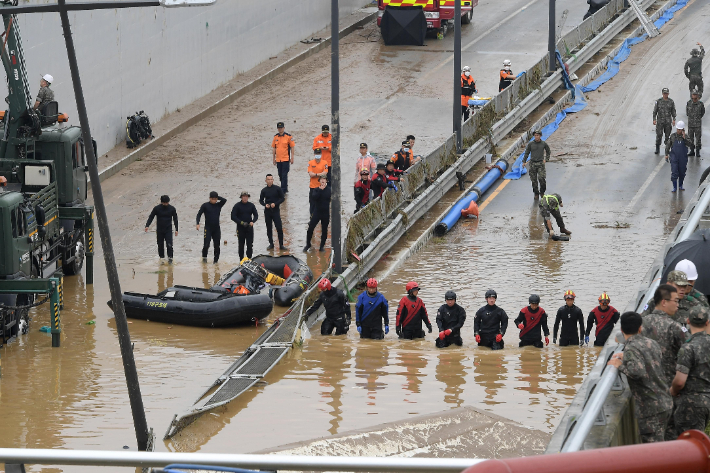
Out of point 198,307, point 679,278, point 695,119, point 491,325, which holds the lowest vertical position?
point 491,325

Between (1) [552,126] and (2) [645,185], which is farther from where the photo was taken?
(1) [552,126]

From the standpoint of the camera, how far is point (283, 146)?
1089 inches

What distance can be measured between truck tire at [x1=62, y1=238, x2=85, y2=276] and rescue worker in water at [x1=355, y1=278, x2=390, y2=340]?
730 centimetres

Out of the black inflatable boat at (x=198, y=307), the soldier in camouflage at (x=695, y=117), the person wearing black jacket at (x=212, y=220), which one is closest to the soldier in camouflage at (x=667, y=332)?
the black inflatable boat at (x=198, y=307)

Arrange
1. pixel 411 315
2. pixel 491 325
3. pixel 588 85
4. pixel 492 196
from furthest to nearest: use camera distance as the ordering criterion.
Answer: pixel 588 85, pixel 492 196, pixel 411 315, pixel 491 325

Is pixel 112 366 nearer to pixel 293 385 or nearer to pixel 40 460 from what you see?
pixel 293 385

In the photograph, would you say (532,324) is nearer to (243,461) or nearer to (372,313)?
(372,313)

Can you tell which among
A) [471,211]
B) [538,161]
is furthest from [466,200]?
[538,161]

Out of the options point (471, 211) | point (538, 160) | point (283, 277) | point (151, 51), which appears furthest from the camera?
point (151, 51)

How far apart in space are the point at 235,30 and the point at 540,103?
11.3m

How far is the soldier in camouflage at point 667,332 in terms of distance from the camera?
8.99 metres

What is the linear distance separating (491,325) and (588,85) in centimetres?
2073

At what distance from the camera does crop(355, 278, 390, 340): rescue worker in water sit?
18875 mm

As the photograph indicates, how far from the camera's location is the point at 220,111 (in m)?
36.8
